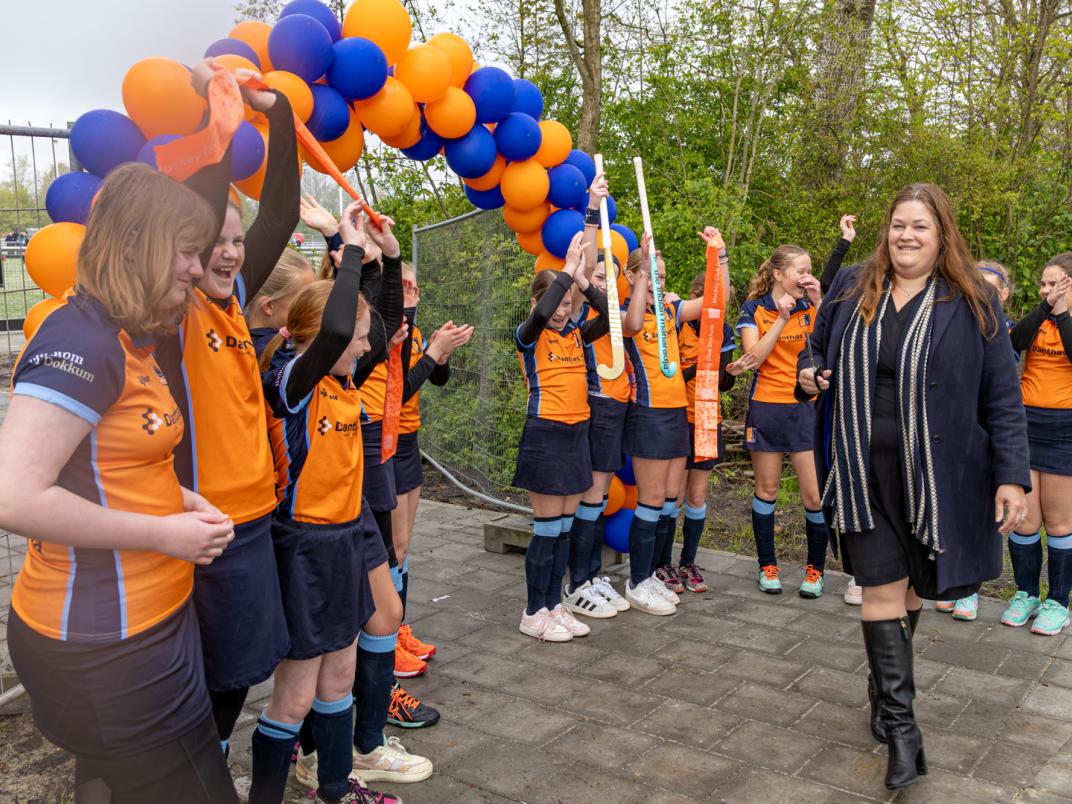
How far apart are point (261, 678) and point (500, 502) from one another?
512cm

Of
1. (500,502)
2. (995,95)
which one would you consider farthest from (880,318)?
(995,95)

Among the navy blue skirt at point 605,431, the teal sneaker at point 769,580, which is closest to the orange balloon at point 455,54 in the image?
the navy blue skirt at point 605,431

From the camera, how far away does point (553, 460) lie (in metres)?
4.84

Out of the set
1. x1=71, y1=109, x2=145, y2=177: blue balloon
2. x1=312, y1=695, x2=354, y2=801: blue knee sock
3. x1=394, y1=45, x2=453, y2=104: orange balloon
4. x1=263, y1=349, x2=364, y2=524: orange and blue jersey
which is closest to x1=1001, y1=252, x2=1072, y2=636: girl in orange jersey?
x1=394, y1=45, x2=453, y2=104: orange balloon

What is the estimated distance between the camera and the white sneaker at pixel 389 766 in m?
3.39

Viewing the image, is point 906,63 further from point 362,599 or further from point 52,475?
point 52,475

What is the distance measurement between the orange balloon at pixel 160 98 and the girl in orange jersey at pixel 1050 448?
4.23 m

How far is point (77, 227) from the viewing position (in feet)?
10.8

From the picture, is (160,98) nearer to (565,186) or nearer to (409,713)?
(565,186)

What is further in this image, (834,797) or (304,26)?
(304,26)

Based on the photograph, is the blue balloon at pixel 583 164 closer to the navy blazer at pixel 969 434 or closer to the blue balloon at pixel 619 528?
the blue balloon at pixel 619 528

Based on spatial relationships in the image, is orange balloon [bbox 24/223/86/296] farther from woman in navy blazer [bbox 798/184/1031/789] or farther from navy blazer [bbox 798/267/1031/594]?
navy blazer [bbox 798/267/1031/594]

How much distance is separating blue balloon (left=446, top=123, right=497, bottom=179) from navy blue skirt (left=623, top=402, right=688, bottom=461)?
1534 millimetres

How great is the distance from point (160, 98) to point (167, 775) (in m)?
2.30
